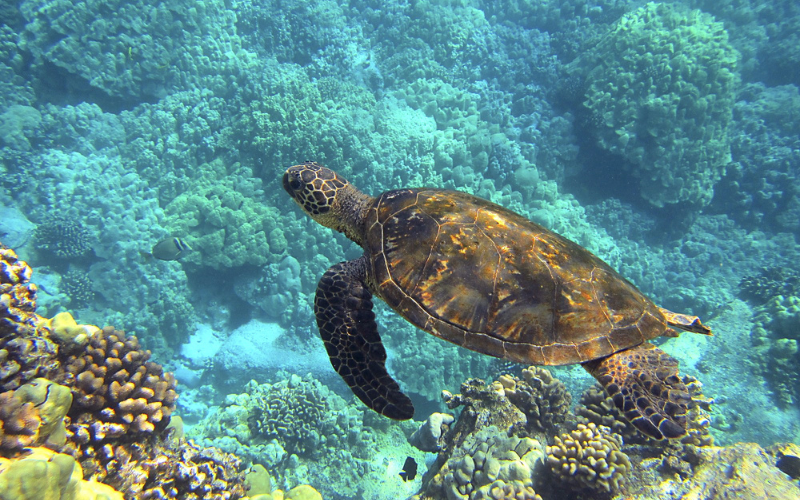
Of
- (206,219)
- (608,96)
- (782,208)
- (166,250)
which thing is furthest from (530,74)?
(166,250)

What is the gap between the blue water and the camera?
7.56 meters

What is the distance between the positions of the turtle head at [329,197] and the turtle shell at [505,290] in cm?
78

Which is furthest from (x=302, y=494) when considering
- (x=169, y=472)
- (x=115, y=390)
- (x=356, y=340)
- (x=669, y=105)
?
(x=669, y=105)

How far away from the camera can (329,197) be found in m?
3.73

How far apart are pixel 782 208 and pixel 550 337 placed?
49.7 feet

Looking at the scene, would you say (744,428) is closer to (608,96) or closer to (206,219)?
(608,96)

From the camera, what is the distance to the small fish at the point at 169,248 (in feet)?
24.3

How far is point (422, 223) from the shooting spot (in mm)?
2996

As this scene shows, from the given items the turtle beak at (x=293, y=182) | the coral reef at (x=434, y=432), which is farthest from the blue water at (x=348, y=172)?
the turtle beak at (x=293, y=182)

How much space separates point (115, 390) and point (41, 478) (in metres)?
1.15

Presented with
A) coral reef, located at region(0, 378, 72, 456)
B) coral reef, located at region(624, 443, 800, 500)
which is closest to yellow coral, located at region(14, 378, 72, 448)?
coral reef, located at region(0, 378, 72, 456)

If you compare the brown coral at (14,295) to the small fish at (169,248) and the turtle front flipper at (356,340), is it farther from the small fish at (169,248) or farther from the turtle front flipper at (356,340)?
the small fish at (169,248)

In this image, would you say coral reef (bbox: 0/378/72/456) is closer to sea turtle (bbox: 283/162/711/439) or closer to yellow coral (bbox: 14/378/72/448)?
yellow coral (bbox: 14/378/72/448)

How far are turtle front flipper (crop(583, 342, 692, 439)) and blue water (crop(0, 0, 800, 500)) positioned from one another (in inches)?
188
